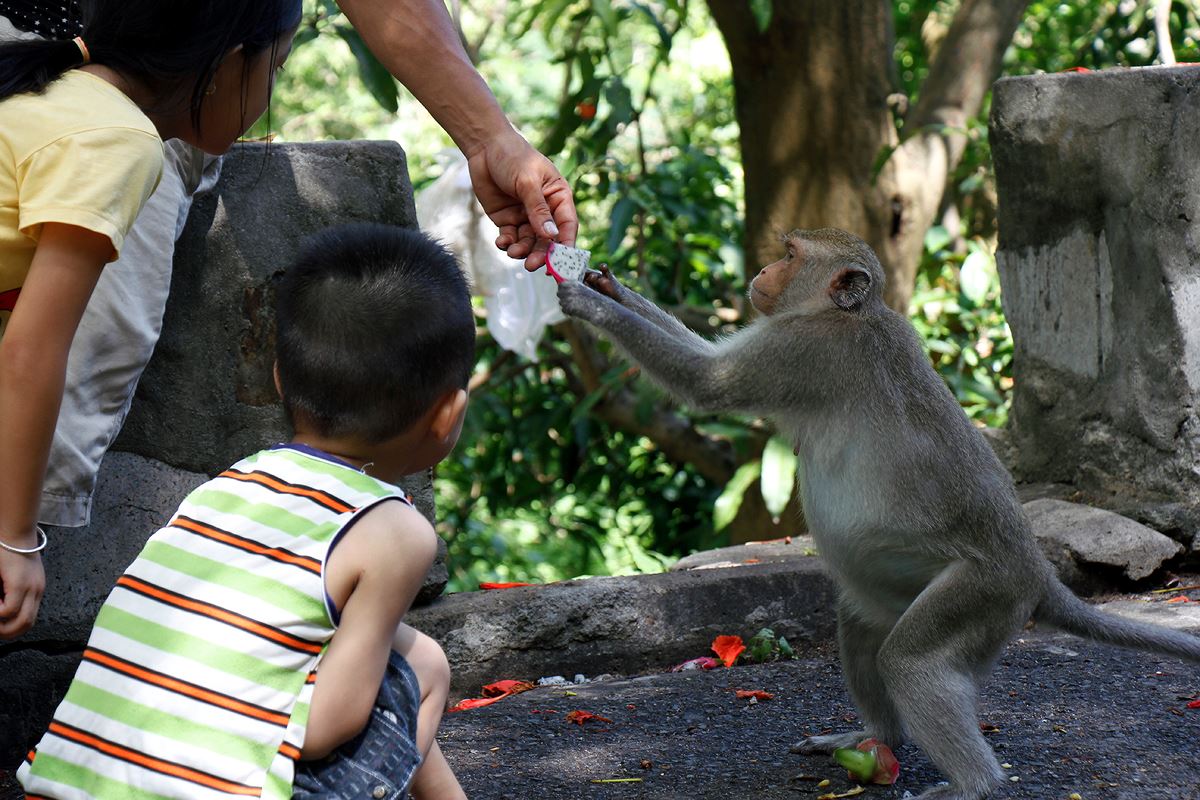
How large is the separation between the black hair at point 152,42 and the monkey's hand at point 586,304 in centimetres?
109

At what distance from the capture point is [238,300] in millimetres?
3434

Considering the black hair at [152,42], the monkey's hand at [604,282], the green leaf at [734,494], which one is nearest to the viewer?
the black hair at [152,42]

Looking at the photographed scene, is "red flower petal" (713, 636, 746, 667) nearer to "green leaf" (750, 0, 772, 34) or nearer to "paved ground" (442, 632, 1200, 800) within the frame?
"paved ground" (442, 632, 1200, 800)

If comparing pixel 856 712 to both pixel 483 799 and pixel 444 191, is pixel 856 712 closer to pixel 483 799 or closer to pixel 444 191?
pixel 483 799

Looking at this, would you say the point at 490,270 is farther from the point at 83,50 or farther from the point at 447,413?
the point at 447,413

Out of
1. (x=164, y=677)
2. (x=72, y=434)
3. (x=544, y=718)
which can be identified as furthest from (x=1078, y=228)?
(x=164, y=677)

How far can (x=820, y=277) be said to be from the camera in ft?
10.4

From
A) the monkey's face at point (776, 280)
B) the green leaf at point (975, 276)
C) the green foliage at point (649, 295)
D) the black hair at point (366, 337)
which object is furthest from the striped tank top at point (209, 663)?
the green leaf at point (975, 276)

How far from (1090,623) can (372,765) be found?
5.77 feet

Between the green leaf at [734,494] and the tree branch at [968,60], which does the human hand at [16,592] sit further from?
the tree branch at [968,60]

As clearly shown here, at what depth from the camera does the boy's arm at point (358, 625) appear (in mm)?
1694

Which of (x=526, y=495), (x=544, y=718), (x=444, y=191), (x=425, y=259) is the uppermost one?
(x=425, y=259)

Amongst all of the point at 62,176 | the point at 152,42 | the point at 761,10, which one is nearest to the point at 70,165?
the point at 62,176

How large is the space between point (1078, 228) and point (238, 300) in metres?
2.88
